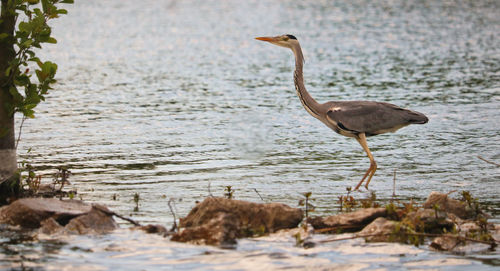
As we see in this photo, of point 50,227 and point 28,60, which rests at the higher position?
point 28,60

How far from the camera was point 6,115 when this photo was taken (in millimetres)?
9492

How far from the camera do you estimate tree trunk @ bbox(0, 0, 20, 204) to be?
9.44 m

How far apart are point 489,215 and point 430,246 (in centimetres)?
168

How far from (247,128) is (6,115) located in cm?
741

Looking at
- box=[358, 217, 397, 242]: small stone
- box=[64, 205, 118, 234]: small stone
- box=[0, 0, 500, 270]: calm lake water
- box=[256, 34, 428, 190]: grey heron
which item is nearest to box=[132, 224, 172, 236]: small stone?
box=[0, 0, 500, 270]: calm lake water

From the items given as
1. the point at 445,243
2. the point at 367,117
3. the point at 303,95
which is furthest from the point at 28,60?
the point at 445,243

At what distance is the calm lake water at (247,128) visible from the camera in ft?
26.7

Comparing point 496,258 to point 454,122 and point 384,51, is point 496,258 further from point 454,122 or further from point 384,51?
point 384,51

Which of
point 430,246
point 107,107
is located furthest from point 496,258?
point 107,107

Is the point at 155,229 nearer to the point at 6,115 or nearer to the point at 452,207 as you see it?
the point at 6,115

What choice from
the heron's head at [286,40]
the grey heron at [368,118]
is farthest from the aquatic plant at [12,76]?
the grey heron at [368,118]

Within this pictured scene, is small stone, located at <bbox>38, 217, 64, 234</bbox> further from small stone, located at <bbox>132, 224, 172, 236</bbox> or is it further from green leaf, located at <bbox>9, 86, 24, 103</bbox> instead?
green leaf, located at <bbox>9, 86, 24, 103</bbox>

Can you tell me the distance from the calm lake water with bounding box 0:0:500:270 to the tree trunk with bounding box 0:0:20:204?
1151 millimetres

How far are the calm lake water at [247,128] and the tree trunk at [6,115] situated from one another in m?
1.15
